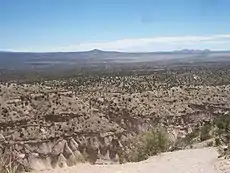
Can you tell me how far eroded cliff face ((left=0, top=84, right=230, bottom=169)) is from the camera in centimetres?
4281

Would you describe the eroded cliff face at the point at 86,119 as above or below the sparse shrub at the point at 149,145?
below

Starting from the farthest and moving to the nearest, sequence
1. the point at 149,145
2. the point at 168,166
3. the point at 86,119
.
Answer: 1. the point at 86,119
2. the point at 149,145
3. the point at 168,166

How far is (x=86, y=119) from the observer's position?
5172 centimetres

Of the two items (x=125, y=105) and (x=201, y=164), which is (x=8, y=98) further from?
(x=201, y=164)

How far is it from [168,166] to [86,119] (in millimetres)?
35484

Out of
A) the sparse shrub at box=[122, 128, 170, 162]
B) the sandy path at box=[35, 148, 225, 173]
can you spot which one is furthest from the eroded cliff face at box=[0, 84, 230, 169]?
the sandy path at box=[35, 148, 225, 173]

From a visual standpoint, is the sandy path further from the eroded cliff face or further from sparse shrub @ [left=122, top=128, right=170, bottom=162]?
the eroded cliff face

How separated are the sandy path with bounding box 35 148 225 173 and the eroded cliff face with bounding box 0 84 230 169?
17.6m

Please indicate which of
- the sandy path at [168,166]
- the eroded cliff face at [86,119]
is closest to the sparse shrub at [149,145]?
the sandy path at [168,166]

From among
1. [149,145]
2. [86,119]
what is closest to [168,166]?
[149,145]

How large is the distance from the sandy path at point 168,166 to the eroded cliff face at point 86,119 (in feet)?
57.8

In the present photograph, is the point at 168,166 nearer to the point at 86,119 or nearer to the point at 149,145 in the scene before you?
the point at 149,145

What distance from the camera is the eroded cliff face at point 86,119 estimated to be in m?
42.8

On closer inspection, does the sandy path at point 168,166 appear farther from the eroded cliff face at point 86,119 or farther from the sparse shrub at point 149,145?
the eroded cliff face at point 86,119
